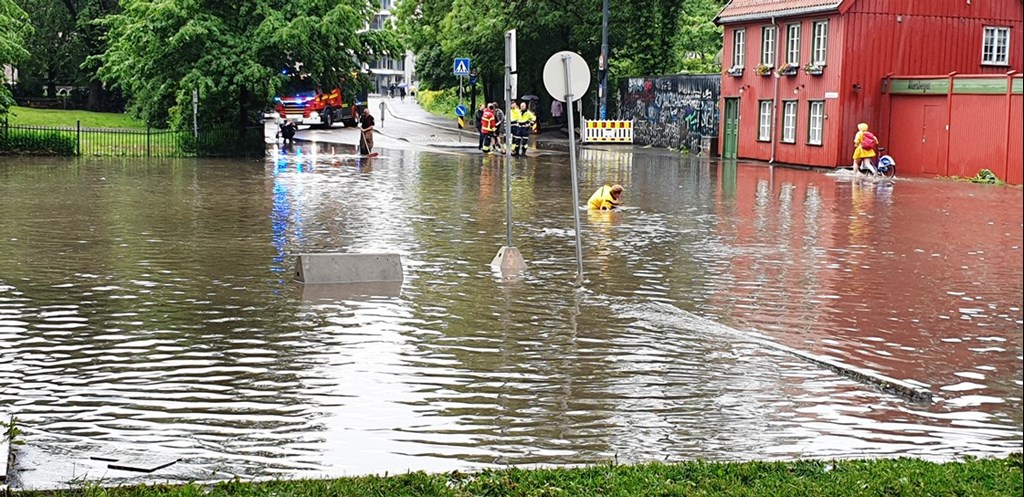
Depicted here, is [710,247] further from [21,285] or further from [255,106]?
[255,106]

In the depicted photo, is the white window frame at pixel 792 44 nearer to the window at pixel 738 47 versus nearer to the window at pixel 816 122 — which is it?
the window at pixel 816 122

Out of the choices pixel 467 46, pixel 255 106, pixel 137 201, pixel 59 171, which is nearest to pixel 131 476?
pixel 137 201

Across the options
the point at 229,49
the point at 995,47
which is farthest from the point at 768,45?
the point at 229,49

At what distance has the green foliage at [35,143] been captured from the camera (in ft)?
131

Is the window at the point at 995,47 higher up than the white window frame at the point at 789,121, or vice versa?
the window at the point at 995,47

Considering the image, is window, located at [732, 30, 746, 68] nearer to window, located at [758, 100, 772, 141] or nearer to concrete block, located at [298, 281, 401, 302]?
window, located at [758, 100, 772, 141]

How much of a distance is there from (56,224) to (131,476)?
14176 mm

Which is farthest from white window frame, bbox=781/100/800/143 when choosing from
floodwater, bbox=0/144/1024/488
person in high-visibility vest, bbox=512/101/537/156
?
floodwater, bbox=0/144/1024/488

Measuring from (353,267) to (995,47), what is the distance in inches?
1191

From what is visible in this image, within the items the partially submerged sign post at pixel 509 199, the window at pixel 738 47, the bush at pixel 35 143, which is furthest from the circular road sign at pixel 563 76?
the window at pixel 738 47

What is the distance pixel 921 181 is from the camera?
34156mm

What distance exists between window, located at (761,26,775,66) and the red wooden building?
0.03 metres

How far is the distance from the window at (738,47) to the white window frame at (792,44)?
3.25 m

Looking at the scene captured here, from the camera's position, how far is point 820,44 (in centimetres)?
4041
